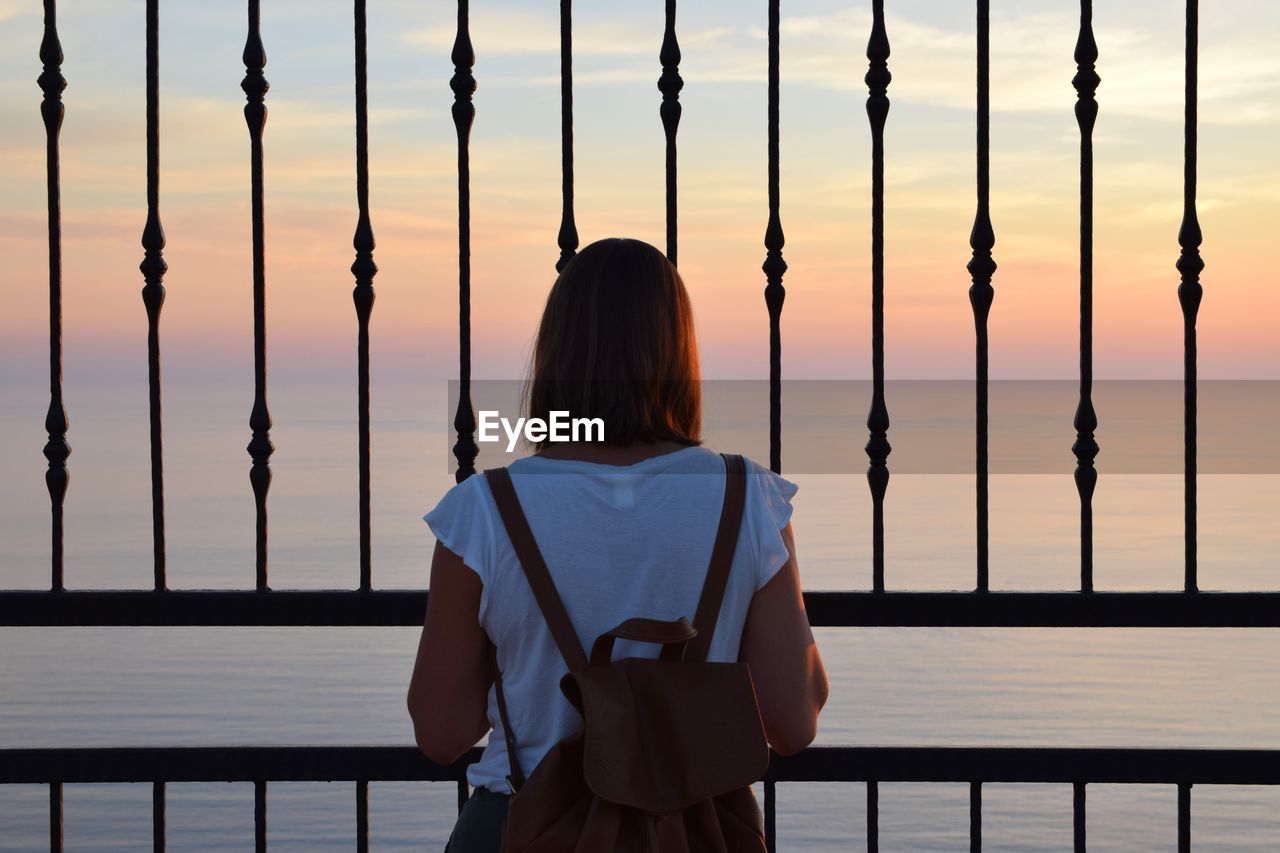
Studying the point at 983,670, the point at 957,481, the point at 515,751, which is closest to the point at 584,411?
the point at 515,751

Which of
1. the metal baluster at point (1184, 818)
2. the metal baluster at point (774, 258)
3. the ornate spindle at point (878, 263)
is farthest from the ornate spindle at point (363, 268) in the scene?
the metal baluster at point (1184, 818)

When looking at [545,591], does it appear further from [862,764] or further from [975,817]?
[975,817]

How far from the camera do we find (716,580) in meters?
1.67

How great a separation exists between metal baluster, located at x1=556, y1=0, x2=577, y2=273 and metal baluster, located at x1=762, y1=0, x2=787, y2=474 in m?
0.39

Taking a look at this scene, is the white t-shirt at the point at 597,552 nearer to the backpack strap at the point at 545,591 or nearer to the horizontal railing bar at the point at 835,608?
the backpack strap at the point at 545,591

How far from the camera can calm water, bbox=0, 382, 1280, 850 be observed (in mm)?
8039

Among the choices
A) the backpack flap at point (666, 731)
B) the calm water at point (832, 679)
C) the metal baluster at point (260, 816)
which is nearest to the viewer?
the backpack flap at point (666, 731)

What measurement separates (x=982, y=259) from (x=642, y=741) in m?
1.38

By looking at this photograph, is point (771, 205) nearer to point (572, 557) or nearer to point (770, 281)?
point (770, 281)

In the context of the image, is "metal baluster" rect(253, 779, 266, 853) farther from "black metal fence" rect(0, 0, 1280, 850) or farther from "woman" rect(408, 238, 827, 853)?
"woman" rect(408, 238, 827, 853)

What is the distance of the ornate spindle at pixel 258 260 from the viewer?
2527mm

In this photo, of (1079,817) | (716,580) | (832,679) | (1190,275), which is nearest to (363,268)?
(716,580)

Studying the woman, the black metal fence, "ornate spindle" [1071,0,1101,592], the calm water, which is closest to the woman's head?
the woman

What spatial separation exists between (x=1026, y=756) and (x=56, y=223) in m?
2.24
